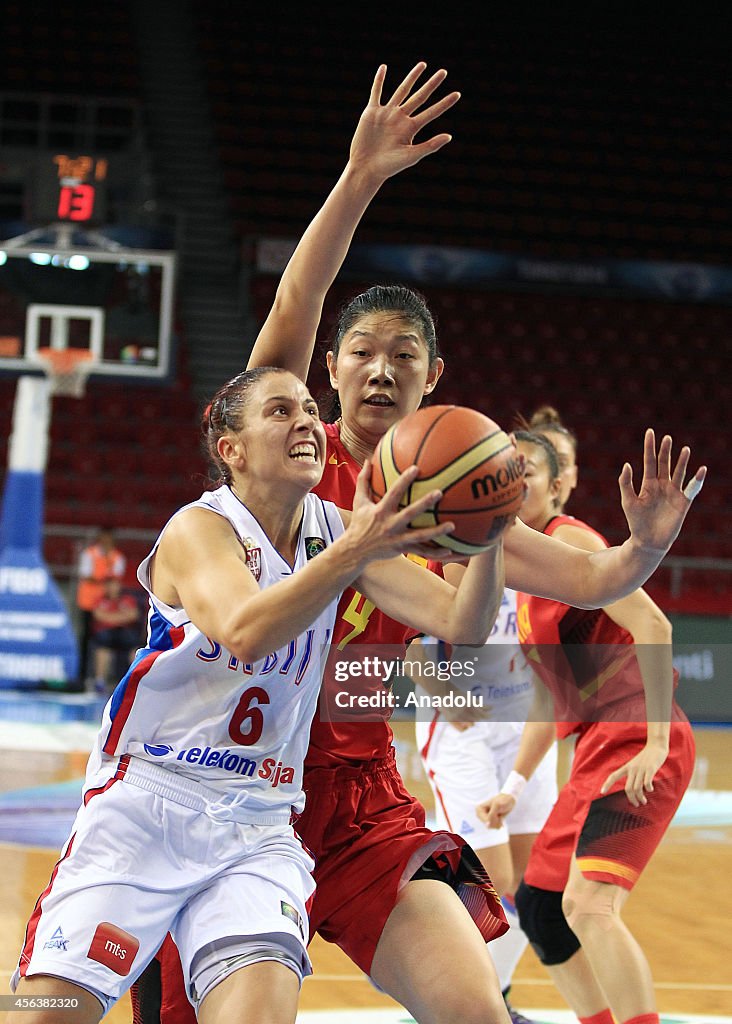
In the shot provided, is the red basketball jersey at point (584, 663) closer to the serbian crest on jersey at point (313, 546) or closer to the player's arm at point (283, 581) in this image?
the serbian crest on jersey at point (313, 546)

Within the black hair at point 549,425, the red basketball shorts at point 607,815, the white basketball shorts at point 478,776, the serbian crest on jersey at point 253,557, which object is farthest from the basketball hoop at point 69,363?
the serbian crest on jersey at point 253,557

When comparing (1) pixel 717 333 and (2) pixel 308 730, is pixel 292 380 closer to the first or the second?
(2) pixel 308 730

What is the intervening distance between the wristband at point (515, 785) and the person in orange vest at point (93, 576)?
7.73 meters

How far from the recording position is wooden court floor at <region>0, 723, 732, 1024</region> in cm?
459

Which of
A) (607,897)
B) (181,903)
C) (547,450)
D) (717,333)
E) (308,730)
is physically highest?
(717,333)

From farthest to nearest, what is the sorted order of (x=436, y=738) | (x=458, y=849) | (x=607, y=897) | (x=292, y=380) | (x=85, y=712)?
(x=85, y=712)
(x=436, y=738)
(x=607, y=897)
(x=458, y=849)
(x=292, y=380)

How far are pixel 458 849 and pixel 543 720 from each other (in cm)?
158

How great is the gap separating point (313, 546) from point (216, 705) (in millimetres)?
396

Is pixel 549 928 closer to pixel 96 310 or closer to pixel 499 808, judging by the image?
pixel 499 808

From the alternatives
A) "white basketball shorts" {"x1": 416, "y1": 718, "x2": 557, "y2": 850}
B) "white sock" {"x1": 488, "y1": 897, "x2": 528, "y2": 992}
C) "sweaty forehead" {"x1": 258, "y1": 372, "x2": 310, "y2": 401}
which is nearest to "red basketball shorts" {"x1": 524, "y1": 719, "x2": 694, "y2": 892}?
"white sock" {"x1": 488, "y1": 897, "x2": 528, "y2": 992}

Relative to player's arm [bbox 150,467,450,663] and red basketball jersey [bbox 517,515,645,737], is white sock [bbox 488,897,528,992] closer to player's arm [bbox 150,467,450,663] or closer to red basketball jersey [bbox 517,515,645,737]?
red basketball jersey [bbox 517,515,645,737]

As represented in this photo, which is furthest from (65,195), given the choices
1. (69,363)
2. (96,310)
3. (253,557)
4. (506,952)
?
(253,557)

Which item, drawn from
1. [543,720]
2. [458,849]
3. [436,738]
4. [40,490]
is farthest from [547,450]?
[40,490]

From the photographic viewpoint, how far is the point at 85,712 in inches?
425
